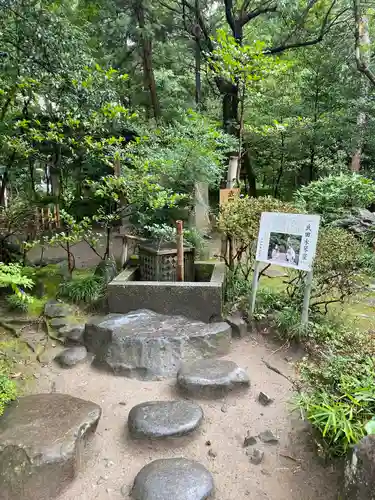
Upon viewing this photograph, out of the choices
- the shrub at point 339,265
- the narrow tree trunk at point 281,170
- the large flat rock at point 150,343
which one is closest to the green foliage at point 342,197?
the narrow tree trunk at point 281,170

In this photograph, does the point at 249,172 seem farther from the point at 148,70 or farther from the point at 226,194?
the point at 226,194

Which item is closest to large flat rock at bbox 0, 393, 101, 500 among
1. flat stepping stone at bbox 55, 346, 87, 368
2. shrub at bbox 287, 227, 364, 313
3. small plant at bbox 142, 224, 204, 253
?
flat stepping stone at bbox 55, 346, 87, 368

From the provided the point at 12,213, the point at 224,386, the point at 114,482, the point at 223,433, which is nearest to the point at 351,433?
the point at 223,433

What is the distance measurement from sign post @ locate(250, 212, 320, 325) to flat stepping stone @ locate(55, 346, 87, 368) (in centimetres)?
233

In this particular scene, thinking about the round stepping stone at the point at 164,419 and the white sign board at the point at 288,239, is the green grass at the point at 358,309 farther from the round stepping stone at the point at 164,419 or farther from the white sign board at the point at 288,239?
the round stepping stone at the point at 164,419

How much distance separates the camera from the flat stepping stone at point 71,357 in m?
4.10

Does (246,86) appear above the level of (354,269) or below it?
above

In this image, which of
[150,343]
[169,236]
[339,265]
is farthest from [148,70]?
[150,343]

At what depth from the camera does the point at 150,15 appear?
9516 millimetres

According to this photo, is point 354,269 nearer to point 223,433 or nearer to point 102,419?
point 223,433

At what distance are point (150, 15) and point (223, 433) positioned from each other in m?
10.4

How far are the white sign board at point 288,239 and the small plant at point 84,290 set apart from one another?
2.46 meters

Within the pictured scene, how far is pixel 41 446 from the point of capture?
100 inches

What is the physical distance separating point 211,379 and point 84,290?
2.58 meters
